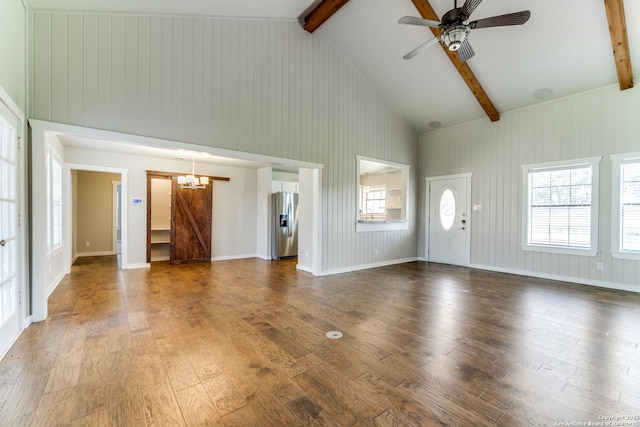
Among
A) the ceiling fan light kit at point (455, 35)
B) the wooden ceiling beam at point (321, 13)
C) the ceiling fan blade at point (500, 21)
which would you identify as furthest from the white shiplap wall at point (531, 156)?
the wooden ceiling beam at point (321, 13)

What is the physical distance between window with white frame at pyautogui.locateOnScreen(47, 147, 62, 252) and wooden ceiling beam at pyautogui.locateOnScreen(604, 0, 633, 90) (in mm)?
7990

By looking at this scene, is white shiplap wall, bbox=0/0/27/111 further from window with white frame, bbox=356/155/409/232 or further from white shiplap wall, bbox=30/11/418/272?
window with white frame, bbox=356/155/409/232

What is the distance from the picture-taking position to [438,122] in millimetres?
6660

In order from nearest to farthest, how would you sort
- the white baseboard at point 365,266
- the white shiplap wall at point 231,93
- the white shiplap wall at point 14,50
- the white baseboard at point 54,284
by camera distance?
1. the white shiplap wall at point 14,50
2. the white shiplap wall at point 231,93
3. the white baseboard at point 54,284
4. the white baseboard at point 365,266

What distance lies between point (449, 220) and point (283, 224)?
164 inches

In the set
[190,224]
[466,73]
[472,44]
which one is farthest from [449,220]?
[190,224]

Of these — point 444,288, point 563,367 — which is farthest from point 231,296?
point 563,367

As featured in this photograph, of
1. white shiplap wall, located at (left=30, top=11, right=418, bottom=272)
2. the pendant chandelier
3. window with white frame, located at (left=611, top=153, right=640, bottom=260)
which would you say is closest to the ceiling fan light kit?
white shiplap wall, located at (left=30, top=11, right=418, bottom=272)

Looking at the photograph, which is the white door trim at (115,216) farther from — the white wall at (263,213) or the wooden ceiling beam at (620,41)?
the wooden ceiling beam at (620,41)

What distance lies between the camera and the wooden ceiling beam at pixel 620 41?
11.6 feet

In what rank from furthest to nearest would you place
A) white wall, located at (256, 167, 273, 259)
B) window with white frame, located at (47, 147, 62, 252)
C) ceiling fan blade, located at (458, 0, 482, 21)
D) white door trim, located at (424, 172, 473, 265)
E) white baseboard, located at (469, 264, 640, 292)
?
white wall, located at (256, 167, 273, 259) < white door trim, located at (424, 172, 473, 265) < white baseboard, located at (469, 264, 640, 292) < window with white frame, located at (47, 147, 62, 252) < ceiling fan blade, located at (458, 0, 482, 21)

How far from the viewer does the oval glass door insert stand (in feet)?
22.1

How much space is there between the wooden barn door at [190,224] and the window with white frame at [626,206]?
8.10 meters

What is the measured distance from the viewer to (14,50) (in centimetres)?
262
